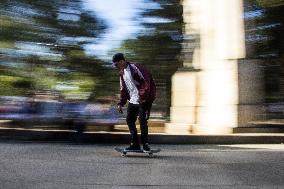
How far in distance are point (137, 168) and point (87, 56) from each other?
758 centimetres

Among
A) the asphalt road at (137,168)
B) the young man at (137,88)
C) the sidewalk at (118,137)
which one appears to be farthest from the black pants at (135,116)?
the sidewalk at (118,137)

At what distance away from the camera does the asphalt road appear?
206 inches

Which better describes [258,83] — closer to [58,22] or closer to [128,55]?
[128,55]

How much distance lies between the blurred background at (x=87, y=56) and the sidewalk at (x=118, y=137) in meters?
0.77

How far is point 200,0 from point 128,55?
2725 mm

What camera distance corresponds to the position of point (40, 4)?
1277cm

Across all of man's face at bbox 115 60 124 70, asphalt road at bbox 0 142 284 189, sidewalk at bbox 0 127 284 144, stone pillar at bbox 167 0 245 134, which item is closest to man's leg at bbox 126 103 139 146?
asphalt road at bbox 0 142 284 189

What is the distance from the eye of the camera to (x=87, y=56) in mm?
13562

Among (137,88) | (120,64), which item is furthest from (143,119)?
(120,64)

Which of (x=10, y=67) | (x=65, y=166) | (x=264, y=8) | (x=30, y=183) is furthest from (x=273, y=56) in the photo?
(x=30, y=183)

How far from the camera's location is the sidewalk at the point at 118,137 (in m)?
10.3

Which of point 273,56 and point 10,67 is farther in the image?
point 273,56

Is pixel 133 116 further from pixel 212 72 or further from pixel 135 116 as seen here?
pixel 212 72

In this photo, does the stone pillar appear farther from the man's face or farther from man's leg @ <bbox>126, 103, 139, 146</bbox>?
the man's face
